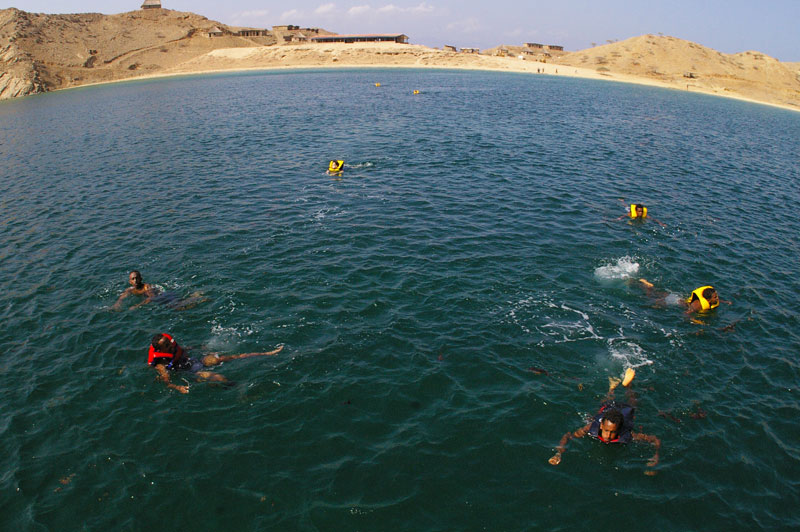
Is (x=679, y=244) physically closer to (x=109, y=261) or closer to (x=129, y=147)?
(x=109, y=261)

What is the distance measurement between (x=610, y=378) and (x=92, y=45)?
6318 inches

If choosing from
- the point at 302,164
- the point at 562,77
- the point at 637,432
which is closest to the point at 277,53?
the point at 562,77

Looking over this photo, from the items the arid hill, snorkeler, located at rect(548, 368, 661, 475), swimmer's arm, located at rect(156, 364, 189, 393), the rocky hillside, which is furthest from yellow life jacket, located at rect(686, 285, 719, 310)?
the rocky hillside

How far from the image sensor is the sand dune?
101625 mm

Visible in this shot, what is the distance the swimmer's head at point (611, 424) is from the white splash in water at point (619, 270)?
10.3 m

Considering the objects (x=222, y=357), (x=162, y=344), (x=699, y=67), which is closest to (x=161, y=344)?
(x=162, y=344)

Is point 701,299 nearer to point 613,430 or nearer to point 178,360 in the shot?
point 613,430

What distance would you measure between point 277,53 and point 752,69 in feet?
496

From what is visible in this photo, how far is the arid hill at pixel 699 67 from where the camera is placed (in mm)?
103688

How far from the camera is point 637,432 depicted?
1255 centimetres

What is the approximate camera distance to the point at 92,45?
12144 centimetres

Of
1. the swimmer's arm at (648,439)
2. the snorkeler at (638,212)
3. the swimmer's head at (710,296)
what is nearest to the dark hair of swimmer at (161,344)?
the swimmer's arm at (648,439)

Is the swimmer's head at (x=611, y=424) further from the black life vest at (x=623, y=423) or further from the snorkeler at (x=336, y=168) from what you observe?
the snorkeler at (x=336, y=168)

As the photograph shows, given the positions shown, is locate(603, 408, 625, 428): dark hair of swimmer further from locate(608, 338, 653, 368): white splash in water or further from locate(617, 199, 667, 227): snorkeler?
locate(617, 199, 667, 227): snorkeler
